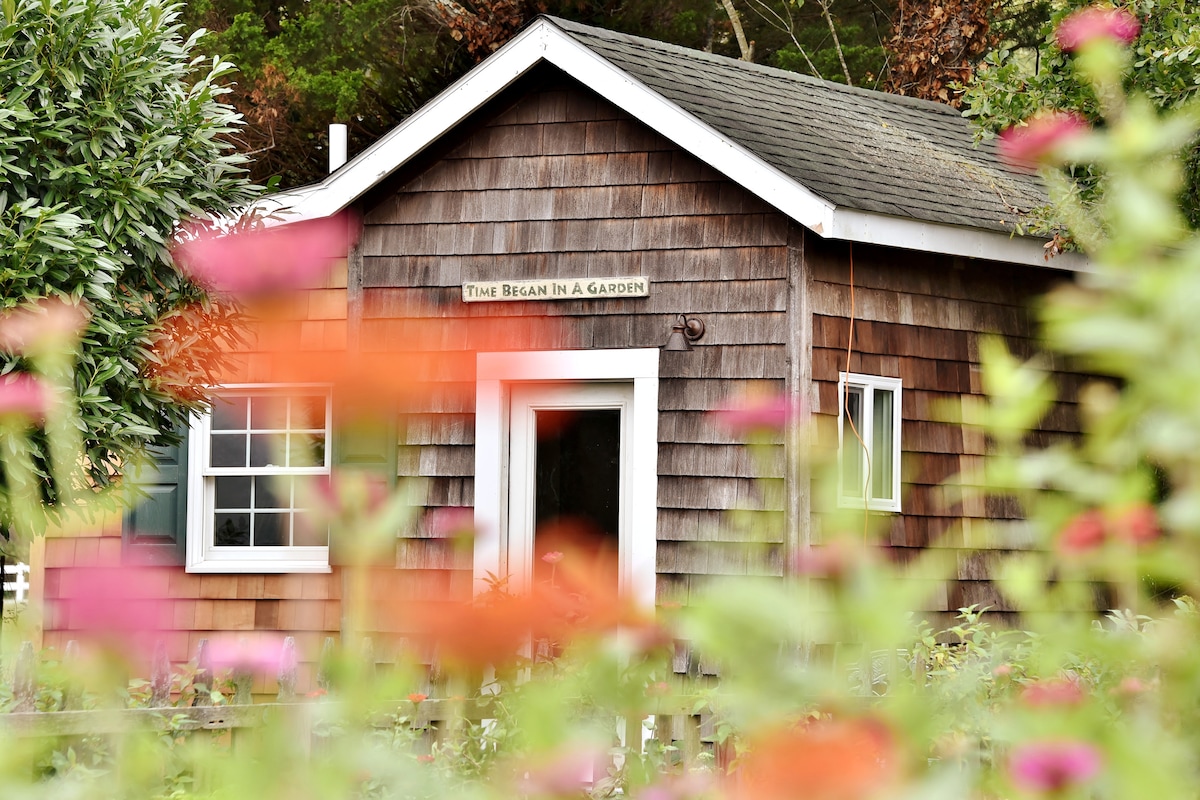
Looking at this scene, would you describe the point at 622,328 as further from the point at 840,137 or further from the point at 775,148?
the point at 840,137

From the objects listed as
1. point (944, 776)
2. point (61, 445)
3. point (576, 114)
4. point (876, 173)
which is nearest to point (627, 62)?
point (576, 114)

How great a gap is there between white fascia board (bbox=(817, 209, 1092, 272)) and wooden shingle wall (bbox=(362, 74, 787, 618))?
41 cm

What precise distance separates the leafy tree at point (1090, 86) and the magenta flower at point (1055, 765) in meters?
7.14

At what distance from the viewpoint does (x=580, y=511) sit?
8914 millimetres

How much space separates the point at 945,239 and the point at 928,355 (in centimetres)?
69

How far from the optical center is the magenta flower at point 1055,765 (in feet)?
3.97

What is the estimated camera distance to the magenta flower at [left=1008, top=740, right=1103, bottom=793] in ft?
3.97

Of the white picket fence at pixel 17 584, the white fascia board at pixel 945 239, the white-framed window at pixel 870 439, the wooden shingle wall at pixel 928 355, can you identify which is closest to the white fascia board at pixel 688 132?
the white fascia board at pixel 945 239

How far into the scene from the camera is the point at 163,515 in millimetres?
9820

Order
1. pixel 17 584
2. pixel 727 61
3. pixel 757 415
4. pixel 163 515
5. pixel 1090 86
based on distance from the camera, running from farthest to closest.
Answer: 1. pixel 17 584
2. pixel 727 61
3. pixel 163 515
4. pixel 1090 86
5. pixel 757 415

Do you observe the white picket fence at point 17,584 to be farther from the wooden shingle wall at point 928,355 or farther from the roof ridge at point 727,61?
the wooden shingle wall at point 928,355

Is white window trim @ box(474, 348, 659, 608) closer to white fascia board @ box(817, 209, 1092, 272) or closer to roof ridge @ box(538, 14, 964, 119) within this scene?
white fascia board @ box(817, 209, 1092, 272)

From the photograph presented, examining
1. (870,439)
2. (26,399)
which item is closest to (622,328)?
(870,439)

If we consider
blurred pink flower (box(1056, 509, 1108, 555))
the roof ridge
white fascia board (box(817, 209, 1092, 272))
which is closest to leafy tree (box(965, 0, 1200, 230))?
white fascia board (box(817, 209, 1092, 272))
